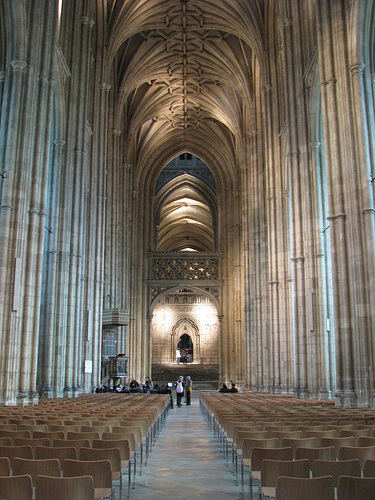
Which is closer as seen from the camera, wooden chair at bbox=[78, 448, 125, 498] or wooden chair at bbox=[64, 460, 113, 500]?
wooden chair at bbox=[64, 460, 113, 500]

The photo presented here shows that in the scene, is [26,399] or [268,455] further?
[26,399]

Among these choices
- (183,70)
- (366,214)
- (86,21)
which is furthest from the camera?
(183,70)

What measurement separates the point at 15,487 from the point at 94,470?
0.84 m

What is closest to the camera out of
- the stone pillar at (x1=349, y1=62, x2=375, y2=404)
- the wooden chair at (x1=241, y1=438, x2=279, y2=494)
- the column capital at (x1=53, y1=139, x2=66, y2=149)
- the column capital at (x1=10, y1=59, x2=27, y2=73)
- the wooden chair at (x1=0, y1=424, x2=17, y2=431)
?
the wooden chair at (x1=241, y1=438, x2=279, y2=494)

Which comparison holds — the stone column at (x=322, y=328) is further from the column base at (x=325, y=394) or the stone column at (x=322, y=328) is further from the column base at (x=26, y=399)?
the column base at (x=26, y=399)

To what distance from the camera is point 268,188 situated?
2595 cm

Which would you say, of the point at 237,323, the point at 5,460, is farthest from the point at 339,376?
the point at 237,323

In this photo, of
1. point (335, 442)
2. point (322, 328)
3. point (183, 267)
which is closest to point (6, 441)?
point (335, 442)

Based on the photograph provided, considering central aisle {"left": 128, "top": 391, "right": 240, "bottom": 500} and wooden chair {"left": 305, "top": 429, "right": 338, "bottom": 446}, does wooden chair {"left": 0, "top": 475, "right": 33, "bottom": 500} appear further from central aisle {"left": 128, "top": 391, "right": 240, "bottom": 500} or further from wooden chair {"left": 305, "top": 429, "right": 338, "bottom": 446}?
wooden chair {"left": 305, "top": 429, "right": 338, "bottom": 446}

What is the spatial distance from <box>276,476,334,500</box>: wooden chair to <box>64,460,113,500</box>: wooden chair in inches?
59.4

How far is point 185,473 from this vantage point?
23.0 feet

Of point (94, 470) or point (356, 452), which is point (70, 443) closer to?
point (94, 470)

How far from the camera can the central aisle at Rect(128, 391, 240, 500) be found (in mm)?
5785

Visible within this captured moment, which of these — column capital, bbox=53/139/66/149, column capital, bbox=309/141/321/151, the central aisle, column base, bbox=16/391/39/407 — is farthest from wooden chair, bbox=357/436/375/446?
column capital, bbox=53/139/66/149
